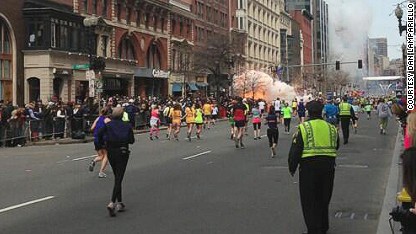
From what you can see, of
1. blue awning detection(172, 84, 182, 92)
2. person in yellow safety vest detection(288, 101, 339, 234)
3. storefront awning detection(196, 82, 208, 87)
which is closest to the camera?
person in yellow safety vest detection(288, 101, 339, 234)

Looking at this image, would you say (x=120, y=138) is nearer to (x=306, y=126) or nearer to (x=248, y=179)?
(x=306, y=126)

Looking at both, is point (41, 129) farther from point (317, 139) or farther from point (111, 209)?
point (317, 139)

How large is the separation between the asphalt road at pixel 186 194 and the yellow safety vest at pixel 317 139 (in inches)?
52.7

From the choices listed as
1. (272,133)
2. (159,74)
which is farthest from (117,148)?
(159,74)

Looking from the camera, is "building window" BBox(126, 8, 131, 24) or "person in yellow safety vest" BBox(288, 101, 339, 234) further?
"building window" BBox(126, 8, 131, 24)

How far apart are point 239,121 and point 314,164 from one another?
14714 mm

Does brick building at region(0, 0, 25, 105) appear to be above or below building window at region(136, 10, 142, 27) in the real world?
below

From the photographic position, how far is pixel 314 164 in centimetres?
748

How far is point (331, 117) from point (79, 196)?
14131 mm

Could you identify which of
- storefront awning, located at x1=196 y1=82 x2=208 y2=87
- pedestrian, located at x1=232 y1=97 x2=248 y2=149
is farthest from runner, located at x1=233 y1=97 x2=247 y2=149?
storefront awning, located at x1=196 y1=82 x2=208 y2=87

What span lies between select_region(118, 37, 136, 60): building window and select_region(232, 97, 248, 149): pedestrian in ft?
110

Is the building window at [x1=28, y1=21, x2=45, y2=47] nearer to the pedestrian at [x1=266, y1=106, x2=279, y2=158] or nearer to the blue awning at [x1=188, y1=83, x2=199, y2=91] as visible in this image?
the pedestrian at [x1=266, y1=106, x2=279, y2=158]

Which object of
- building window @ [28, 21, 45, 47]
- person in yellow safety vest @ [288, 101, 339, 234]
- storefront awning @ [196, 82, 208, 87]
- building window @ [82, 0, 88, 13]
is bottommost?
person in yellow safety vest @ [288, 101, 339, 234]

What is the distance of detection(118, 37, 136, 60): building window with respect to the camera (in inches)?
2173
